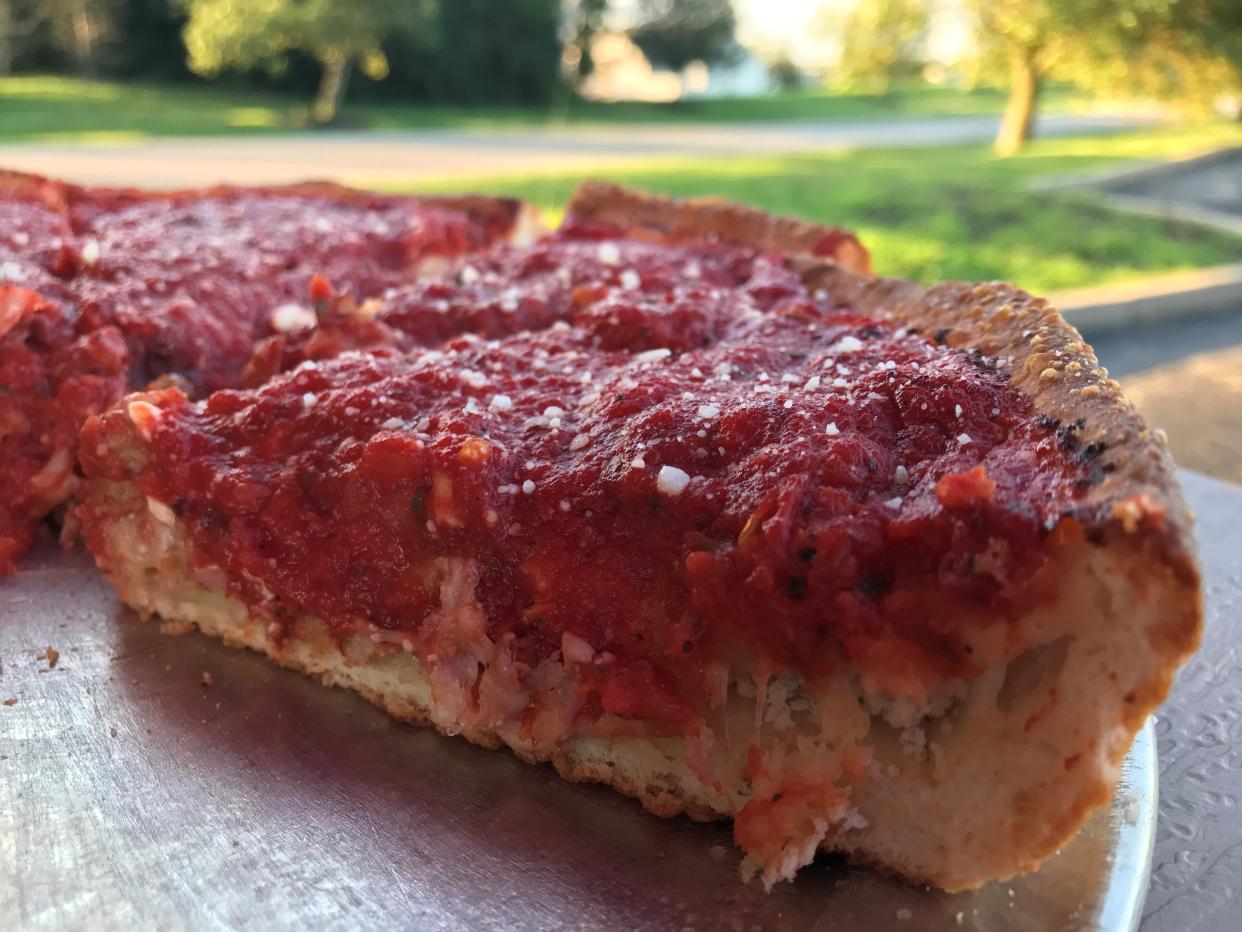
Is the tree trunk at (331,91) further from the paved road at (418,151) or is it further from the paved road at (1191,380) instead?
the paved road at (1191,380)

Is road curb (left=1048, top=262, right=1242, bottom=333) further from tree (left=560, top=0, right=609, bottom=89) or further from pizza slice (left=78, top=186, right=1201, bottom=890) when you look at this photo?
tree (left=560, top=0, right=609, bottom=89)

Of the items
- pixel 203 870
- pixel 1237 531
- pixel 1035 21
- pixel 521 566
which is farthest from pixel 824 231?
pixel 1035 21

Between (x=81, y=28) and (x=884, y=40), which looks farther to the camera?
(x=884, y=40)

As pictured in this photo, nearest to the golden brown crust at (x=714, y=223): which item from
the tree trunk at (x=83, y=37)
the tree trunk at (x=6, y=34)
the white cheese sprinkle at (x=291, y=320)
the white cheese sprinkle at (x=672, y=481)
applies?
the white cheese sprinkle at (x=291, y=320)

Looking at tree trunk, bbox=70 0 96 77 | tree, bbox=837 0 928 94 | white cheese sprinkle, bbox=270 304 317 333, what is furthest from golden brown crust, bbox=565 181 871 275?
tree, bbox=837 0 928 94

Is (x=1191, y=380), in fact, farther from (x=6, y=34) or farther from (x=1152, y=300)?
(x=6, y=34)

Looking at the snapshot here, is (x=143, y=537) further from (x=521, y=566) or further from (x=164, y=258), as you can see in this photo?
(x=164, y=258)

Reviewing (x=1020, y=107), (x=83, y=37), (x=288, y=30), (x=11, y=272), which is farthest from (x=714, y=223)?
(x=1020, y=107)
